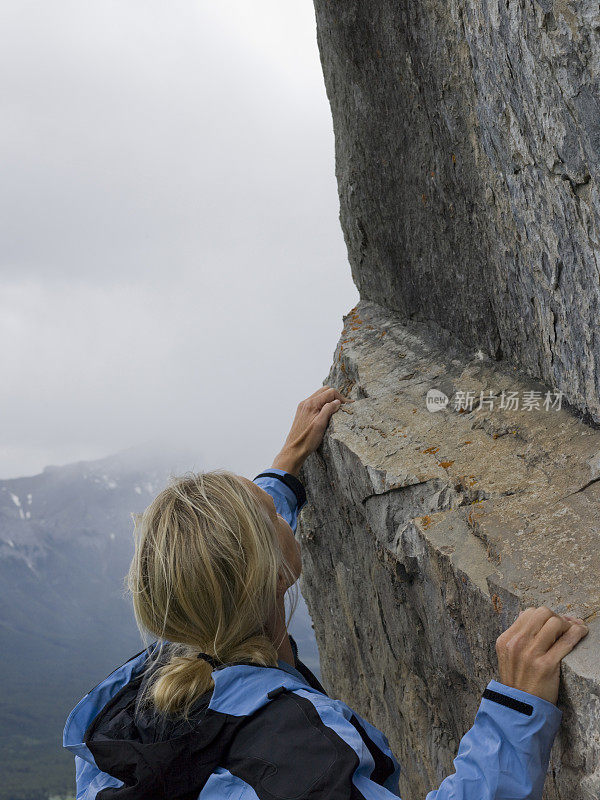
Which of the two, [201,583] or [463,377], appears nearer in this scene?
[201,583]

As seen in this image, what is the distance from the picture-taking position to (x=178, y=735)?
2459 mm

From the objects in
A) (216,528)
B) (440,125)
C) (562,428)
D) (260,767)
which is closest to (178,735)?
(260,767)

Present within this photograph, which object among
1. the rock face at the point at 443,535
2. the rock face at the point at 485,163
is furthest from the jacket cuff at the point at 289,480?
the rock face at the point at 485,163

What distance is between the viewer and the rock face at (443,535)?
2861mm

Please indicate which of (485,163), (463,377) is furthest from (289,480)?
(485,163)

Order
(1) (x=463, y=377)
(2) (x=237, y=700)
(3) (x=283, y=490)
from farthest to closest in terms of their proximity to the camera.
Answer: (1) (x=463, y=377)
(3) (x=283, y=490)
(2) (x=237, y=700)

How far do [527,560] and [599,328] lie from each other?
1.26m

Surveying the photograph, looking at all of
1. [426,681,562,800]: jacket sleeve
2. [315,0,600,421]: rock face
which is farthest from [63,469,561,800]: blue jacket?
[315,0,600,421]: rock face

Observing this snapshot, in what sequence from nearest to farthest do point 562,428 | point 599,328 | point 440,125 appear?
point 599,328
point 562,428
point 440,125

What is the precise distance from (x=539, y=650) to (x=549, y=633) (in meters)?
0.07

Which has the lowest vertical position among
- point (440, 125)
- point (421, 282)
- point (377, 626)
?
point (377, 626)

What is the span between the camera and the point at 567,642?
2.49m

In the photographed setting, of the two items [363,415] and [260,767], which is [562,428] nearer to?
[363,415]

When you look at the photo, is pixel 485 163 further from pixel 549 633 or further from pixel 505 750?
pixel 505 750
